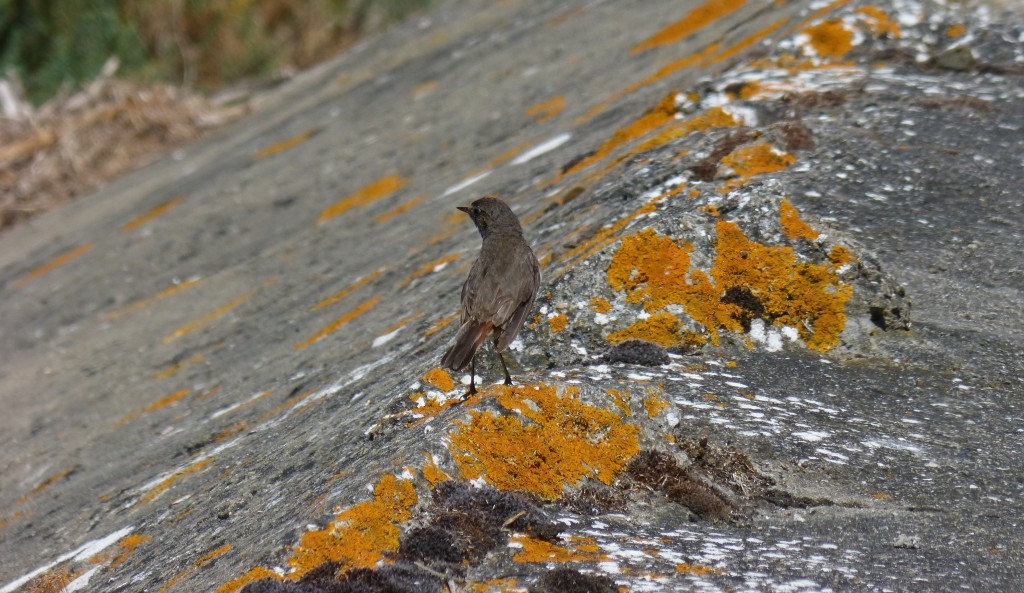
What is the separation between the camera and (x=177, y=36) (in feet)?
49.5

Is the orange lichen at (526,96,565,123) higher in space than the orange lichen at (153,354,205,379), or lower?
higher

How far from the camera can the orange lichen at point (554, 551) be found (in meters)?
2.58

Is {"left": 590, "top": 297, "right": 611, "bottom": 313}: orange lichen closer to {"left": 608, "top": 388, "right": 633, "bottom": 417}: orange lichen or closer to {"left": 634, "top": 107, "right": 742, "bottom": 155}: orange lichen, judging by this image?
{"left": 608, "top": 388, "right": 633, "bottom": 417}: orange lichen

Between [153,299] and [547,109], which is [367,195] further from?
[153,299]

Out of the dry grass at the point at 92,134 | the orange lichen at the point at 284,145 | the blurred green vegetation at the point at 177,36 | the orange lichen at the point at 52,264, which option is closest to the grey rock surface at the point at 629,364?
the orange lichen at the point at 52,264

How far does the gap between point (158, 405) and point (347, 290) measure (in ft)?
3.68

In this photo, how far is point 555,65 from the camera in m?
7.95

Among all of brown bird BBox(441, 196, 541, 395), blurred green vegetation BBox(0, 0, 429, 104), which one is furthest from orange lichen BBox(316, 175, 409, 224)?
blurred green vegetation BBox(0, 0, 429, 104)

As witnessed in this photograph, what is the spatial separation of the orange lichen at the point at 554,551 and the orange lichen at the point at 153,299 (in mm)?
4918

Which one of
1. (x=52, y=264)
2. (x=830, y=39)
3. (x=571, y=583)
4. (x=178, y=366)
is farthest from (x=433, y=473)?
(x=52, y=264)

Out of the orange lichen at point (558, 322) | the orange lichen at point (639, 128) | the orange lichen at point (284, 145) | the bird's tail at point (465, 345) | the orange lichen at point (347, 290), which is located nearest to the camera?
the bird's tail at point (465, 345)

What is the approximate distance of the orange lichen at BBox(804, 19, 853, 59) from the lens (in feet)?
17.3

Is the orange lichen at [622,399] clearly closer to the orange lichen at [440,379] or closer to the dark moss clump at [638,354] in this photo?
the dark moss clump at [638,354]

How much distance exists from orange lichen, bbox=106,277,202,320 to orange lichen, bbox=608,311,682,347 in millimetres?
4273
